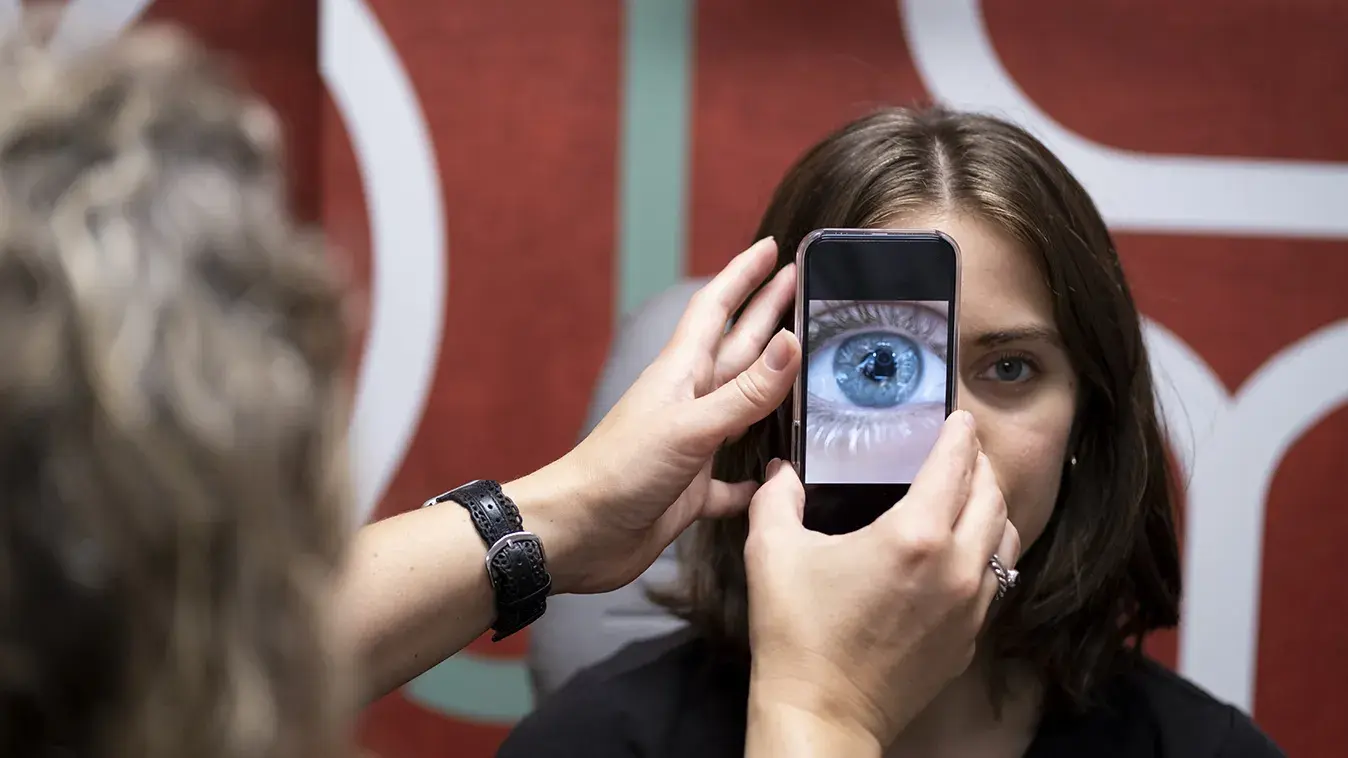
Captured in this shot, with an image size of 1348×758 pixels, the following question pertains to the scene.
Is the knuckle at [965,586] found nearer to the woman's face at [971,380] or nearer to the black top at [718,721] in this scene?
the woman's face at [971,380]

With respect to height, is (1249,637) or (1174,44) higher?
(1174,44)

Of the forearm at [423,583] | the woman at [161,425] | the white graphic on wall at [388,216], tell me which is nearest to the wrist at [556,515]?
the forearm at [423,583]

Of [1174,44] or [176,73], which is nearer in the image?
[176,73]

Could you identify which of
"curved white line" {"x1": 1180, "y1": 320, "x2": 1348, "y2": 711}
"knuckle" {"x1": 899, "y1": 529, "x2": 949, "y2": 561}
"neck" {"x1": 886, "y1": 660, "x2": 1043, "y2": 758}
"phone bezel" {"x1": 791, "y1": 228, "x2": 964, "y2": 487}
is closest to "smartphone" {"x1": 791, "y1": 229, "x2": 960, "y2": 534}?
"phone bezel" {"x1": 791, "y1": 228, "x2": 964, "y2": 487}

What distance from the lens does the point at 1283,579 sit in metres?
1.61

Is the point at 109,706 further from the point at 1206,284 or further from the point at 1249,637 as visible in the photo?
A: the point at 1249,637

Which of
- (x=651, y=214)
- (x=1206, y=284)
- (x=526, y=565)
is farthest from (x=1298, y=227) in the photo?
(x=526, y=565)

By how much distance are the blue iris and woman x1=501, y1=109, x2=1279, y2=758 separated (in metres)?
0.08

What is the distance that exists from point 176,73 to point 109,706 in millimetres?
189

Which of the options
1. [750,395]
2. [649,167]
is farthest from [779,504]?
[649,167]

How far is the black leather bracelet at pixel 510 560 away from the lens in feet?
2.52

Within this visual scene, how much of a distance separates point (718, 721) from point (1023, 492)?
1.00ft

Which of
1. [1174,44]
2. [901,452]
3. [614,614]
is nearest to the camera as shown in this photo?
[901,452]

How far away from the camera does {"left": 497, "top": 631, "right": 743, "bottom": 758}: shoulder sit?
897mm
